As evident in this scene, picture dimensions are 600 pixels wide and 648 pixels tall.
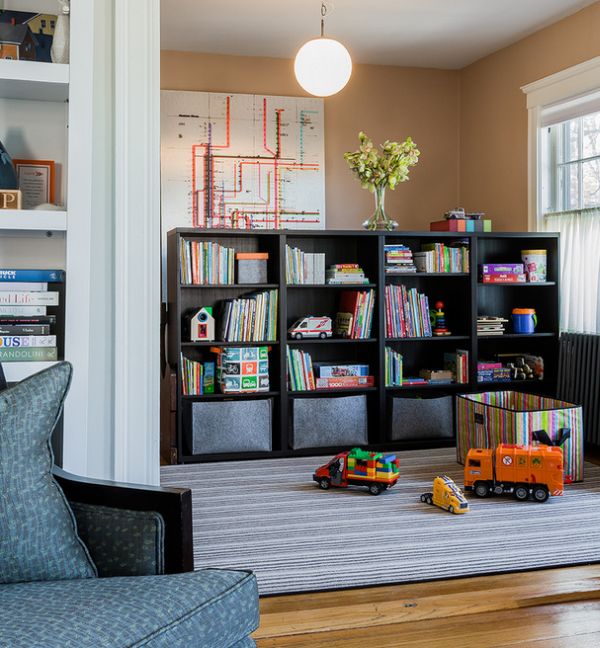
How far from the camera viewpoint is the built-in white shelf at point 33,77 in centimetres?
225

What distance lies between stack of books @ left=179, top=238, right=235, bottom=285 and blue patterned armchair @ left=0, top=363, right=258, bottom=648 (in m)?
2.66

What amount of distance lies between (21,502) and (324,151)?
469 cm

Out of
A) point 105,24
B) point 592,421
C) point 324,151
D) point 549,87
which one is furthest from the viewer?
point 324,151

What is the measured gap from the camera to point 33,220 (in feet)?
7.45

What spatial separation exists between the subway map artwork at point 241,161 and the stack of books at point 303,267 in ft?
3.94

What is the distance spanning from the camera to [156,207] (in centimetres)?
244

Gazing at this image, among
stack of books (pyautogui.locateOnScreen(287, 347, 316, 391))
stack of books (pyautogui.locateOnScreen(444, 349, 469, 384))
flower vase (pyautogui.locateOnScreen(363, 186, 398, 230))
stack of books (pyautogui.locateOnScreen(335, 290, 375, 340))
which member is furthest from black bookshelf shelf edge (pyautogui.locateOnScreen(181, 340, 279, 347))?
stack of books (pyautogui.locateOnScreen(444, 349, 469, 384))

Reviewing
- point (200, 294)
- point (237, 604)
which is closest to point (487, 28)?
point (200, 294)

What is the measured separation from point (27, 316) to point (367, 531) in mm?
1589

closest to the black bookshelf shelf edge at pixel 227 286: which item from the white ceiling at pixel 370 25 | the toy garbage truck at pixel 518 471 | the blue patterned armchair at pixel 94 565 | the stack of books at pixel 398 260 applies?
the stack of books at pixel 398 260

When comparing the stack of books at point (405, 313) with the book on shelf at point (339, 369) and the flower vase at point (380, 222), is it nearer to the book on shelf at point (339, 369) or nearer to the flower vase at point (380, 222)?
the book on shelf at point (339, 369)

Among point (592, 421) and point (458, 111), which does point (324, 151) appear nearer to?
point (458, 111)

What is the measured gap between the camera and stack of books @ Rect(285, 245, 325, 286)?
4516 millimetres

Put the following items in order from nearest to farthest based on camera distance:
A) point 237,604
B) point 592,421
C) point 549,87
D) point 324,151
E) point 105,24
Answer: point 237,604 → point 105,24 → point 592,421 → point 549,87 → point 324,151
